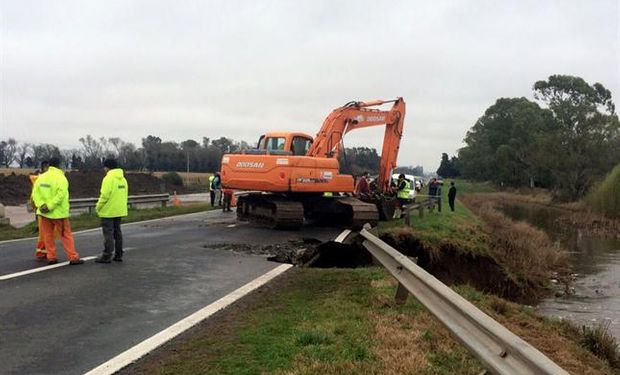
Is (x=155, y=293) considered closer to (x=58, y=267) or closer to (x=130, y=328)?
(x=130, y=328)

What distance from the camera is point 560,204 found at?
5519 cm

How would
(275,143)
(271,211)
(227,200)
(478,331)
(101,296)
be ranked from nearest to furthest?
1. (478,331)
2. (101,296)
3. (271,211)
4. (275,143)
5. (227,200)

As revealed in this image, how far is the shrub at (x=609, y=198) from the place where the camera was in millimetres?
38844

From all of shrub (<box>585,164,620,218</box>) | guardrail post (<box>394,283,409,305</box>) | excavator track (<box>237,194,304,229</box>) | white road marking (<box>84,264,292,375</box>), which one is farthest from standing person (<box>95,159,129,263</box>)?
shrub (<box>585,164,620,218</box>)

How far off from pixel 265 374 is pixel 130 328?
2.12m

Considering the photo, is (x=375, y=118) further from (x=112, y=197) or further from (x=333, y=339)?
(x=333, y=339)

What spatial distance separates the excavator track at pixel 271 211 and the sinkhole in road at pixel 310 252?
7.38 ft

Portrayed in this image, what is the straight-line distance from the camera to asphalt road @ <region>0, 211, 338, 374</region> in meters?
5.37

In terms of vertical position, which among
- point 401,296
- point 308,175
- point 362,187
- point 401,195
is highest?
point 308,175

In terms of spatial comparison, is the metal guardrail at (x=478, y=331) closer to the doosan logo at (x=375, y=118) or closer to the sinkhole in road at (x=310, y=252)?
the sinkhole in road at (x=310, y=252)

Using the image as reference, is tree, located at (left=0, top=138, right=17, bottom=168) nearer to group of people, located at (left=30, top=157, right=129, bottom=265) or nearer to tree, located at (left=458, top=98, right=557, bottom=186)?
tree, located at (left=458, top=98, right=557, bottom=186)

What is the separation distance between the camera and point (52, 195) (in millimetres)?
9586

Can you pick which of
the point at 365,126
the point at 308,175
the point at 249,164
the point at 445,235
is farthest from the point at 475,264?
the point at 249,164

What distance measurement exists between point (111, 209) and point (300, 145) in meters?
8.90
